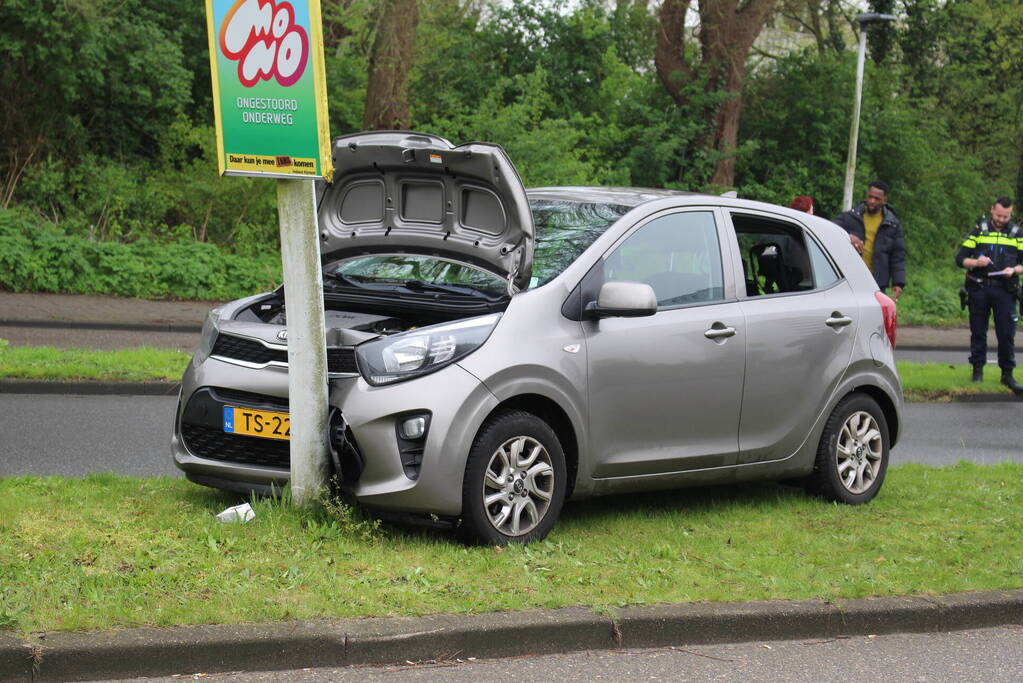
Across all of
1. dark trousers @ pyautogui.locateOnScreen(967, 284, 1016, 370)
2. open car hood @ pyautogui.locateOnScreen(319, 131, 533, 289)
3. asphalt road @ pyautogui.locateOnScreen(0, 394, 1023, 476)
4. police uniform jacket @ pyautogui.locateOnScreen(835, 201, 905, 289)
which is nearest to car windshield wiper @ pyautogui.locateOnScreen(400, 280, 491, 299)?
open car hood @ pyautogui.locateOnScreen(319, 131, 533, 289)

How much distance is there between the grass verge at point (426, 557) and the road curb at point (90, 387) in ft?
14.4

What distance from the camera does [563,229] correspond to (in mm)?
6918

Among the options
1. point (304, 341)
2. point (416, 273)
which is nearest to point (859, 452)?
point (416, 273)

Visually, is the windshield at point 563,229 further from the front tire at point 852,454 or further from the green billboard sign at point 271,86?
the front tire at point 852,454

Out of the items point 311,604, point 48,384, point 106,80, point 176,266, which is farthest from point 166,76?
point 311,604

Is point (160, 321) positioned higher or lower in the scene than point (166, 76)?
lower

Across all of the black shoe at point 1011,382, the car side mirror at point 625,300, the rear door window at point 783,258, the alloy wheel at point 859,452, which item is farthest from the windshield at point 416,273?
the black shoe at point 1011,382

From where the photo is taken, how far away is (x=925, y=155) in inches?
1298

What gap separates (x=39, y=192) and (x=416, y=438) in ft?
63.1

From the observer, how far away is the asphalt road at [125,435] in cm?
825

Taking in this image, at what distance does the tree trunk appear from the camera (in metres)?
22.0

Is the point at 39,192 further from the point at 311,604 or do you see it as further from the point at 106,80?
the point at 311,604

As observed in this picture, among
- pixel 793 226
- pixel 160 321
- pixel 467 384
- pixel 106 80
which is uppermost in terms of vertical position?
pixel 106 80

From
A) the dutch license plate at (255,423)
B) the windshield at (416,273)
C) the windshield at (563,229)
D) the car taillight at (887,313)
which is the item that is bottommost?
the dutch license plate at (255,423)
